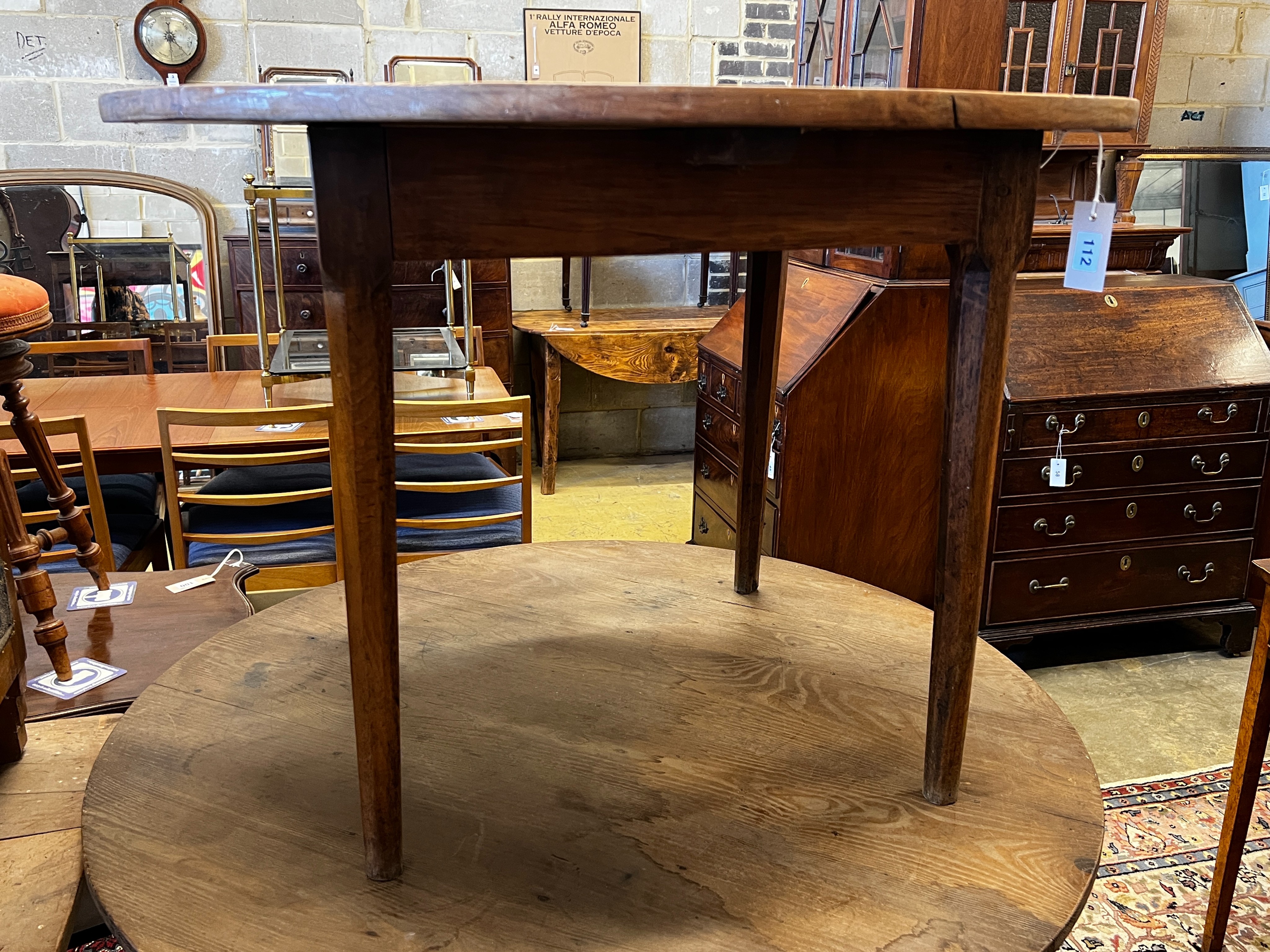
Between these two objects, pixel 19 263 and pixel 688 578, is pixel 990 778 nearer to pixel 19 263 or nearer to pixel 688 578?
pixel 688 578

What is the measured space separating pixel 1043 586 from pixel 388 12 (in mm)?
3417

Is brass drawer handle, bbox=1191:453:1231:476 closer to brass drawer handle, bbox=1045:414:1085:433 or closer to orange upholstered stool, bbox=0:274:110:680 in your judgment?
brass drawer handle, bbox=1045:414:1085:433

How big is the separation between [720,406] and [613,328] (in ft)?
4.65

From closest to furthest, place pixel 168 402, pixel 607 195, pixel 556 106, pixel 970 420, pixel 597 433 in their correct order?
pixel 556 106 → pixel 607 195 → pixel 970 420 → pixel 168 402 → pixel 597 433

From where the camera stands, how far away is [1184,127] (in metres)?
4.37

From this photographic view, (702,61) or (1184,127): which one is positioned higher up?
(702,61)

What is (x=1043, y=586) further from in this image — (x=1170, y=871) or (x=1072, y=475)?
(x=1170, y=871)

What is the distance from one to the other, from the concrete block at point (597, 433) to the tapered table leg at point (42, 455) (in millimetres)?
2963

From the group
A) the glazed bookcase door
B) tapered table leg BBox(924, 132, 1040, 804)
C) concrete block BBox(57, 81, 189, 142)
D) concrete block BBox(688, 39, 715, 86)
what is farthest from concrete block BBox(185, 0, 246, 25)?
tapered table leg BBox(924, 132, 1040, 804)

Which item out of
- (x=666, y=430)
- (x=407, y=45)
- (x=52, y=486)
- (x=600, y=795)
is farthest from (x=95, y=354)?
(x=600, y=795)

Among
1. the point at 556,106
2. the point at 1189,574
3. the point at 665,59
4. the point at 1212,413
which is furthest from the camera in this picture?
the point at 665,59

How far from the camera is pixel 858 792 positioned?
925 millimetres

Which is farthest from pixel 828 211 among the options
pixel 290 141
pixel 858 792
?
pixel 290 141

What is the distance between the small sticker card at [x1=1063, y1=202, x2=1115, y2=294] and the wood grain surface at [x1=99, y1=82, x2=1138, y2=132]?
35 cm
